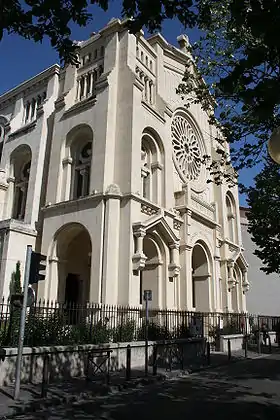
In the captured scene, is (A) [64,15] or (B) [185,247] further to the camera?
(B) [185,247]

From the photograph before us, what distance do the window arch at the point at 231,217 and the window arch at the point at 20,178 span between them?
55.5 feet

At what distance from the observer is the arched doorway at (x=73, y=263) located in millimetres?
20578

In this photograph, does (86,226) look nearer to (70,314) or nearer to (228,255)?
(70,314)

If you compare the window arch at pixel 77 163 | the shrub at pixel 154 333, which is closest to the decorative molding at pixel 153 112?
the window arch at pixel 77 163

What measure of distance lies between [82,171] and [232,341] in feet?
42.6

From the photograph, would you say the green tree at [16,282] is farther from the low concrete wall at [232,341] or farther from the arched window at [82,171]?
the low concrete wall at [232,341]

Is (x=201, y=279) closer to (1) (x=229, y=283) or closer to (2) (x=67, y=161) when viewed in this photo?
(1) (x=229, y=283)

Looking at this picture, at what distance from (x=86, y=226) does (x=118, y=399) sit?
11.4 m

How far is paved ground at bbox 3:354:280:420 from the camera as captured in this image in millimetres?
7090

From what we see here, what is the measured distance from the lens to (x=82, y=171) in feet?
73.7

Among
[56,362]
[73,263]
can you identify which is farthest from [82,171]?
[56,362]

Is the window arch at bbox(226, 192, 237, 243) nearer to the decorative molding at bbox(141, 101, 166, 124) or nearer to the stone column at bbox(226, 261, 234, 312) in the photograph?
the stone column at bbox(226, 261, 234, 312)

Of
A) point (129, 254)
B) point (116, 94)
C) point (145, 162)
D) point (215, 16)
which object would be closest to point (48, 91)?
point (116, 94)

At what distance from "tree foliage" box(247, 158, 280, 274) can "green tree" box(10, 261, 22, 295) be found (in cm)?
1172
